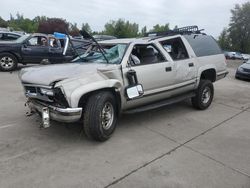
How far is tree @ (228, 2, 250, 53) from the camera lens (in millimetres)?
53594

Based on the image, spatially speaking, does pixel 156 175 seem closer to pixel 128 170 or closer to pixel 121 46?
pixel 128 170

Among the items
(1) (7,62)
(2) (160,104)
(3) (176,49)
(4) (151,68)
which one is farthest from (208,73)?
(1) (7,62)

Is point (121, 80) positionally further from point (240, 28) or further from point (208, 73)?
point (240, 28)

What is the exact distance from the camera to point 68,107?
371cm

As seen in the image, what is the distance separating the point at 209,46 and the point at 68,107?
434 cm

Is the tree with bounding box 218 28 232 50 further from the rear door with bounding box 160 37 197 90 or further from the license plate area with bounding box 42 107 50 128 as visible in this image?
the license plate area with bounding box 42 107 50 128

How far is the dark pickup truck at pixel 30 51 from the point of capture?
33.8 feet

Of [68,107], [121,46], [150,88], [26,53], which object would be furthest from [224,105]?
[26,53]

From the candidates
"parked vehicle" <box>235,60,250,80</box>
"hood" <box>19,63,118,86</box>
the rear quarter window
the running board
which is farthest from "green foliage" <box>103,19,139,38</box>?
"hood" <box>19,63,118,86</box>

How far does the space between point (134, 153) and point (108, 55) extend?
1902 mm

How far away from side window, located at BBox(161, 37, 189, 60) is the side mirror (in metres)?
1.58

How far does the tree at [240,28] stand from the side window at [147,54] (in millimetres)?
55709

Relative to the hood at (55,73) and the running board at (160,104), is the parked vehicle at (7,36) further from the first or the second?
the running board at (160,104)

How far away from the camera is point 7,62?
10438mm
